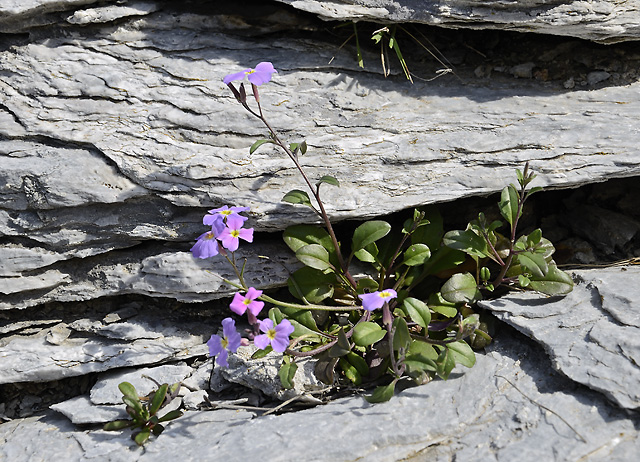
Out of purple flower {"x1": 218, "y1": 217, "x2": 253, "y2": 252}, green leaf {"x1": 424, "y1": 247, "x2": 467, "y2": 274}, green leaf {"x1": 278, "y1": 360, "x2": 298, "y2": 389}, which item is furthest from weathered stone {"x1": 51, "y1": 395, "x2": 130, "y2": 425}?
green leaf {"x1": 424, "y1": 247, "x2": 467, "y2": 274}

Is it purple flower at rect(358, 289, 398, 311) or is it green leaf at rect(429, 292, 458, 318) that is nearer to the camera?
purple flower at rect(358, 289, 398, 311)

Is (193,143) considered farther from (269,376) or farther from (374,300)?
(374,300)

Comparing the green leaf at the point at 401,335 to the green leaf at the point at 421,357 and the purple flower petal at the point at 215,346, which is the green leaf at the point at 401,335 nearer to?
the green leaf at the point at 421,357

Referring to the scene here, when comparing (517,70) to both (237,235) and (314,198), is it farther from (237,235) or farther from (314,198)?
(237,235)

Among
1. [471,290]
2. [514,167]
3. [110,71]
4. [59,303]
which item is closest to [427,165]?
[514,167]

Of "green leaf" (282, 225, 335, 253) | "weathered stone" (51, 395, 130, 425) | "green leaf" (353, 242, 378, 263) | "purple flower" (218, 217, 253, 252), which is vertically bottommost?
"weathered stone" (51, 395, 130, 425)

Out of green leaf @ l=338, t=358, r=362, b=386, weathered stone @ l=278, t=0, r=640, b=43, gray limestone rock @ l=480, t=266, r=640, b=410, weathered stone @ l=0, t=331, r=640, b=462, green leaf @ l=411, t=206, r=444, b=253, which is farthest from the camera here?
weathered stone @ l=278, t=0, r=640, b=43

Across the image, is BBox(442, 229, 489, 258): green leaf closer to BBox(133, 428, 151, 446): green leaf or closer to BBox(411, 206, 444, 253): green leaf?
BBox(411, 206, 444, 253): green leaf

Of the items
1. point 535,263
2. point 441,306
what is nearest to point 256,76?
point 441,306
